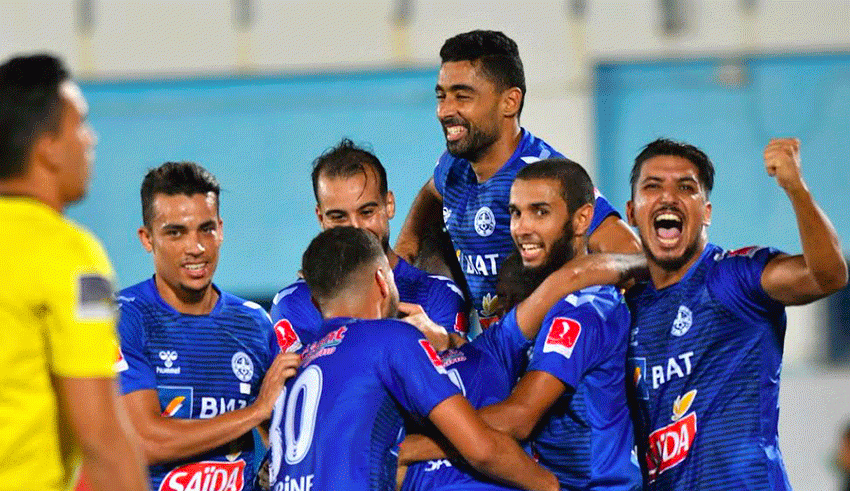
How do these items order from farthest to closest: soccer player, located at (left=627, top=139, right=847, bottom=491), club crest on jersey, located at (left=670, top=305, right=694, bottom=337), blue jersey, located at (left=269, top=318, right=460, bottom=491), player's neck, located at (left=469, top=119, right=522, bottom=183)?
player's neck, located at (left=469, top=119, right=522, bottom=183) → club crest on jersey, located at (left=670, top=305, right=694, bottom=337) → soccer player, located at (left=627, top=139, right=847, bottom=491) → blue jersey, located at (left=269, top=318, right=460, bottom=491)

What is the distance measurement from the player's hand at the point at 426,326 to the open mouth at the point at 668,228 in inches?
32.0

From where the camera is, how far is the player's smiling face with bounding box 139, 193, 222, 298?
4.59 m

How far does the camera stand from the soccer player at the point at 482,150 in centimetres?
534

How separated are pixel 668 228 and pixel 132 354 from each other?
1891mm

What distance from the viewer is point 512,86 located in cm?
554

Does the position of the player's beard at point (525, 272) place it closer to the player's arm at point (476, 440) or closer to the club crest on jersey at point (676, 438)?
the club crest on jersey at point (676, 438)

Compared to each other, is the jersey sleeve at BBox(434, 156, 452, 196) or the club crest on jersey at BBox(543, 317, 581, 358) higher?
the jersey sleeve at BBox(434, 156, 452, 196)

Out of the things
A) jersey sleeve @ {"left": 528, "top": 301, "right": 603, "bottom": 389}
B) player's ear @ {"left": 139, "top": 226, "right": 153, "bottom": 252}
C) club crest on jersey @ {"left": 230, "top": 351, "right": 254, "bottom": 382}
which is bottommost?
club crest on jersey @ {"left": 230, "top": 351, "right": 254, "bottom": 382}

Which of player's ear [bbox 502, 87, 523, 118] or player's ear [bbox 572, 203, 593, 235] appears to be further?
player's ear [bbox 502, 87, 523, 118]

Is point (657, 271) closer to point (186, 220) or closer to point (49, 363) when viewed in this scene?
point (186, 220)

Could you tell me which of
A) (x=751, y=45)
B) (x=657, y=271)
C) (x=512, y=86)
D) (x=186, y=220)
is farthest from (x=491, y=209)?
(x=751, y=45)

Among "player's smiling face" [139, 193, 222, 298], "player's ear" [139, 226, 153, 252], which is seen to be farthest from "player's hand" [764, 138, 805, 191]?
"player's ear" [139, 226, 153, 252]

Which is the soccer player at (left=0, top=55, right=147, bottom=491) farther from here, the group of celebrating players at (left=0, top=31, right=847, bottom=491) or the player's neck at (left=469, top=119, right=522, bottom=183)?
the player's neck at (left=469, top=119, right=522, bottom=183)

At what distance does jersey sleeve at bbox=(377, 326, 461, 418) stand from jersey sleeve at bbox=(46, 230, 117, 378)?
4.04 ft
